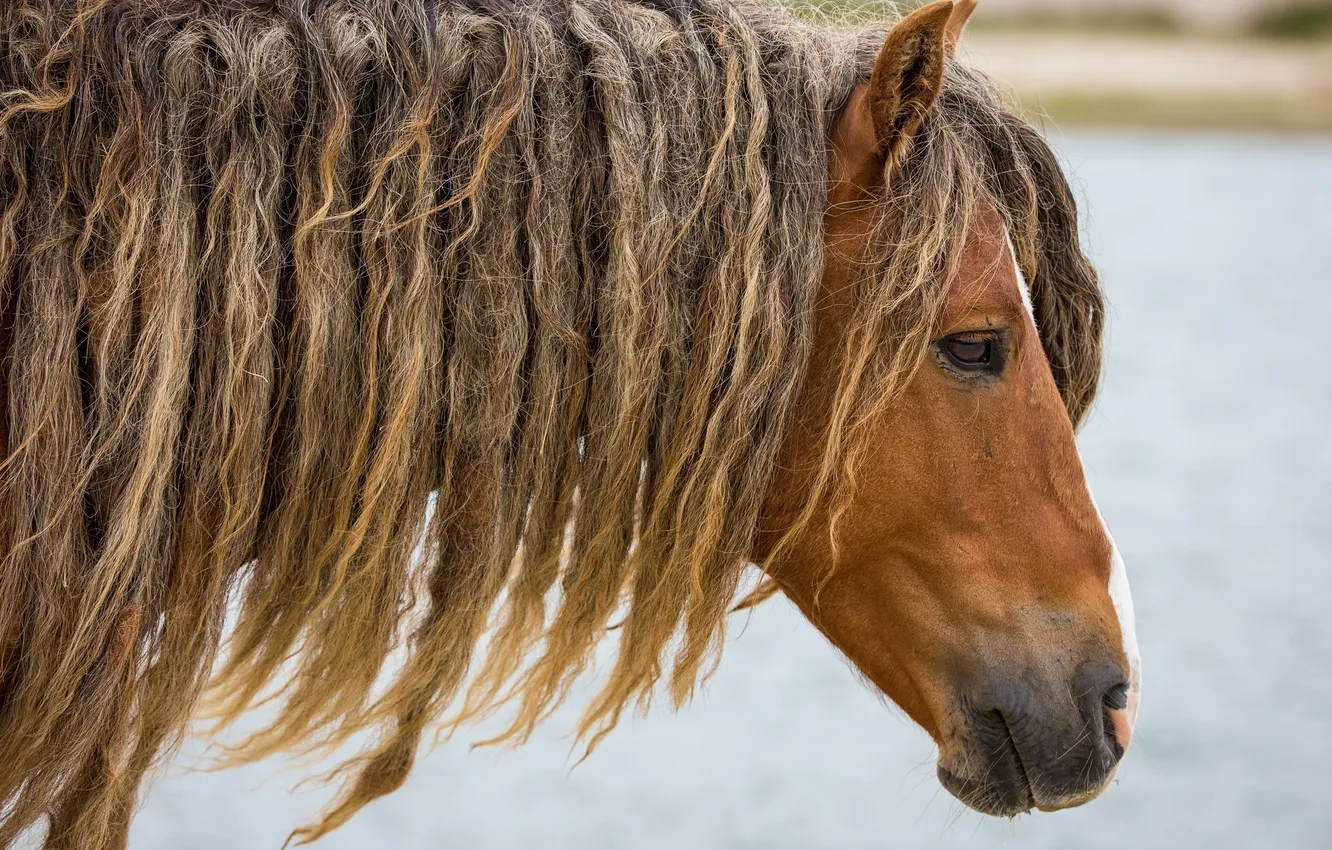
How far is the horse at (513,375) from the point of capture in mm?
1544

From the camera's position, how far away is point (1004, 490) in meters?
1.76

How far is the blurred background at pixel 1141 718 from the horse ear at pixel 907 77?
0.46 meters

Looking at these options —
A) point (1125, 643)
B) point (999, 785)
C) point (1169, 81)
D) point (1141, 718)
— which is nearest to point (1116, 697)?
point (1125, 643)

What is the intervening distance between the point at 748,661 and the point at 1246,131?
18428mm

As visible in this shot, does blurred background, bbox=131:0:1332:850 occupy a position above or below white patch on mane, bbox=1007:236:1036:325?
below

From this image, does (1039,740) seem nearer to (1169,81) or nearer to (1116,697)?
(1116,697)

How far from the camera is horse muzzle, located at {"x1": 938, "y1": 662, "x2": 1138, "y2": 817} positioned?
175cm

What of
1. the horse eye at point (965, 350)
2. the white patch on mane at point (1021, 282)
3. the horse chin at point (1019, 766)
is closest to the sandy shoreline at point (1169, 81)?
the white patch on mane at point (1021, 282)

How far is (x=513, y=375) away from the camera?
1.62m

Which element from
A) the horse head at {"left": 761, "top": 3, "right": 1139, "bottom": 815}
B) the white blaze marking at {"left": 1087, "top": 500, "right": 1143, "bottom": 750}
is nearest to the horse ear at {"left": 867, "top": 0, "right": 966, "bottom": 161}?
the horse head at {"left": 761, "top": 3, "right": 1139, "bottom": 815}

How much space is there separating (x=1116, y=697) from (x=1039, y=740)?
0.43ft

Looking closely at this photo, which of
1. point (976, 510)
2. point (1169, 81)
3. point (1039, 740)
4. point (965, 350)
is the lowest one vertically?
point (1169, 81)

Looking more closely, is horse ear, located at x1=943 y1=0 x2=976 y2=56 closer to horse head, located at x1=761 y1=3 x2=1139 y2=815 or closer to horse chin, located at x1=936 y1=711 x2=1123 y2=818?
horse head, located at x1=761 y1=3 x2=1139 y2=815

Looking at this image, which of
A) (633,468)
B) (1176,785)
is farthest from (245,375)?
(1176,785)
